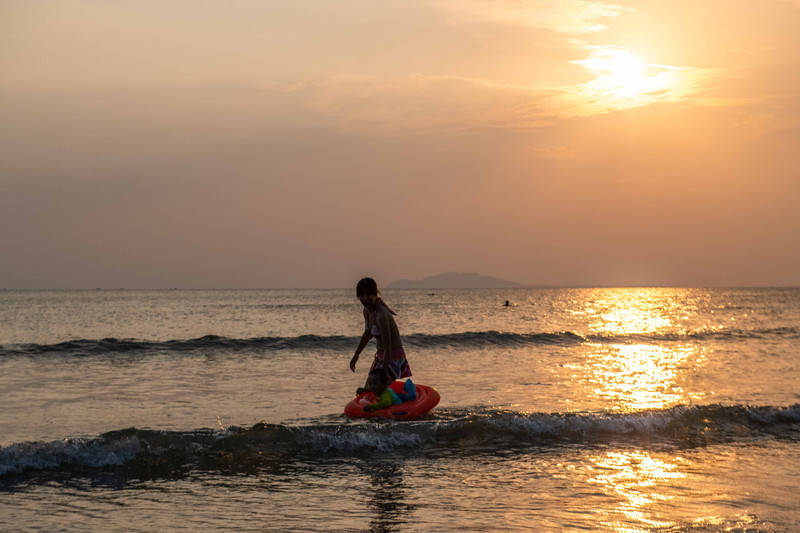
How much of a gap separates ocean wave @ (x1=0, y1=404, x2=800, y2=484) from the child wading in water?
2.81ft

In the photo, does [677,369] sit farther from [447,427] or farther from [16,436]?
[16,436]

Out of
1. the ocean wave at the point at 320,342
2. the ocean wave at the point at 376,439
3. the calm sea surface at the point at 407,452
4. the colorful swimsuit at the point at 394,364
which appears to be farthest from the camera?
the ocean wave at the point at 320,342

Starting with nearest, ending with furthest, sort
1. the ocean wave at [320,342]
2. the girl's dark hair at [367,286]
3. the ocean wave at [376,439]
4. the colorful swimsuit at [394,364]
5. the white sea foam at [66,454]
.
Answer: the white sea foam at [66,454] < the ocean wave at [376,439] < the girl's dark hair at [367,286] < the colorful swimsuit at [394,364] < the ocean wave at [320,342]

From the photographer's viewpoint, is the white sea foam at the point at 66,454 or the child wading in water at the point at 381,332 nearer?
the white sea foam at the point at 66,454

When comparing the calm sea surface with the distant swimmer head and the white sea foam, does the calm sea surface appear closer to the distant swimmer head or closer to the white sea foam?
the white sea foam

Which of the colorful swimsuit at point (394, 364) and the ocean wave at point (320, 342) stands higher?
the colorful swimsuit at point (394, 364)

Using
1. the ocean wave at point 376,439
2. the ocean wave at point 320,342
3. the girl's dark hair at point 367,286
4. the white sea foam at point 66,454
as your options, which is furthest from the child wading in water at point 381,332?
the ocean wave at point 320,342

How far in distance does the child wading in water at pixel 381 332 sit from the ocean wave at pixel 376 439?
2.81ft

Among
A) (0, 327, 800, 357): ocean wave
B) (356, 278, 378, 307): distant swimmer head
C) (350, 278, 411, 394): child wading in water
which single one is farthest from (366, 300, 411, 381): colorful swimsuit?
(0, 327, 800, 357): ocean wave

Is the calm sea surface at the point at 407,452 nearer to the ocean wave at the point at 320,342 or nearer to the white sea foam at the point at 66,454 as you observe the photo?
the white sea foam at the point at 66,454

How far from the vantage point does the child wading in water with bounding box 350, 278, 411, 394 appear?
1014 cm

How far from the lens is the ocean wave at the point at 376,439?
854cm

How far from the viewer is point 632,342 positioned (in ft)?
104

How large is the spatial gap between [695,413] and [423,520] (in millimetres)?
7043
